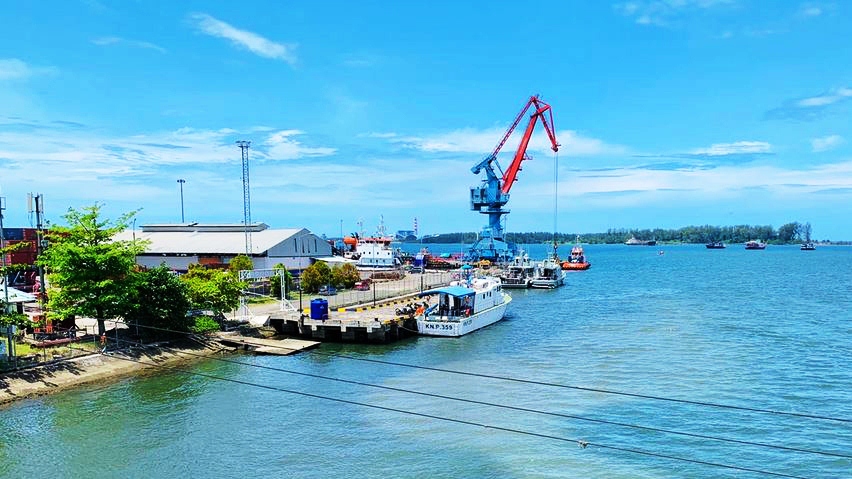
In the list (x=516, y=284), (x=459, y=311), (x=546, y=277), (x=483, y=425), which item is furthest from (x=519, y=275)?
(x=483, y=425)

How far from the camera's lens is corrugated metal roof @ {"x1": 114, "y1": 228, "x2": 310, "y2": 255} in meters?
63.2

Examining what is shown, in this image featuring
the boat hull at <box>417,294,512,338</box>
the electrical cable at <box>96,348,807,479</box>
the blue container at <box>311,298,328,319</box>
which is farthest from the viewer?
the boat hull at <box>417,294,512,338</box>

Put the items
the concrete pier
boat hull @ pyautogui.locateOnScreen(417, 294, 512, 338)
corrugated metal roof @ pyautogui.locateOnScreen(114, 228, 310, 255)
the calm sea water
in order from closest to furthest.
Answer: the calm sea water < the concrete pier < boat hull @ pyautogui.locateOnScreen(417, 294, 512, 338) < corrugated metal roof @ pyautogui.locateOnScreen(114, 228, 310, 255)

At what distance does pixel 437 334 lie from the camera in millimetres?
37625

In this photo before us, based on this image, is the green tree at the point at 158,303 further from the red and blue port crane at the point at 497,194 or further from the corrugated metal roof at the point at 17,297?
the red and blue port crane at the point at 497,194

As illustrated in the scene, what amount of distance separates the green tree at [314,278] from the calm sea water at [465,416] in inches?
777

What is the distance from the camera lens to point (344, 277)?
5816 cm

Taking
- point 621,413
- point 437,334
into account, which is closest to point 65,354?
point 437,334

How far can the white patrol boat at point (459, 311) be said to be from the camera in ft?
124

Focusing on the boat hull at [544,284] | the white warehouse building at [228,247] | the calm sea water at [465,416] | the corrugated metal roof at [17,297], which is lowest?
the calm sea water at [465,416]

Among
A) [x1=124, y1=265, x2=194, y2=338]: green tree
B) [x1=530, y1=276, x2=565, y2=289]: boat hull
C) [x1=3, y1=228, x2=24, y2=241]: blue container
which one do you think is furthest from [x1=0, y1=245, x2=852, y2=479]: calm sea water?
[x1=530, y1=276, x2=565, y2=289]: boat hull

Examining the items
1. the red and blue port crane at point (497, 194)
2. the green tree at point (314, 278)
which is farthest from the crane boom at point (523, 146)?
the green tree at point (314, 278)

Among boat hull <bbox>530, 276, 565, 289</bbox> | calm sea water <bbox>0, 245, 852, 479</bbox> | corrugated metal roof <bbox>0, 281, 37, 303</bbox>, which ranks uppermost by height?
corrugated metal roof <bbox>0, 281, 37, 303</bbox>

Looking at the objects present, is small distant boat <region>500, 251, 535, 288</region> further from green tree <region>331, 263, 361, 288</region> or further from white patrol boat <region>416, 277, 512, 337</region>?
white patrol boat <region>416, 277, 512, 337</region>
